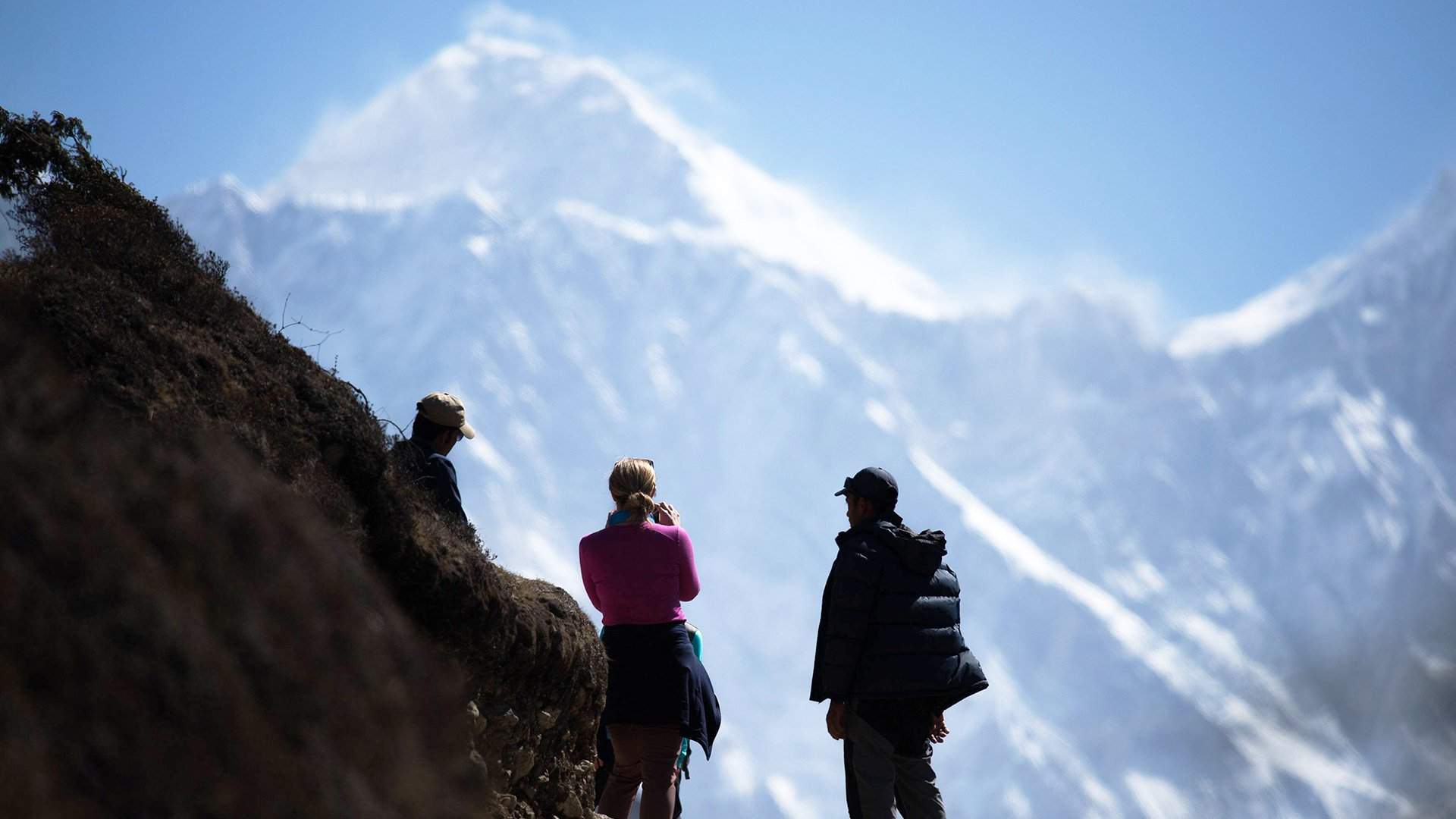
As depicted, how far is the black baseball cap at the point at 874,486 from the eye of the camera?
22.1ft

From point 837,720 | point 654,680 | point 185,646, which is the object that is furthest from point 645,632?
point 185,646

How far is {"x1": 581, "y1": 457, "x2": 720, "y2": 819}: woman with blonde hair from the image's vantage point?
6570mm

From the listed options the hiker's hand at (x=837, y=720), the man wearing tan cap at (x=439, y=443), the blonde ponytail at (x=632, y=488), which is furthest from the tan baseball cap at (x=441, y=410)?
the hiker's hand at (x=837, y=720)

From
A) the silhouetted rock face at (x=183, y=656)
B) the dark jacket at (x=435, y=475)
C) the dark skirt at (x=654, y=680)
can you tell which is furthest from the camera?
the dark skirt at (x=654, y=680)

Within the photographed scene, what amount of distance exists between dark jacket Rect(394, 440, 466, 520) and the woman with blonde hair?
2.78ft

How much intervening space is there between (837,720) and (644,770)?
113 centimetres

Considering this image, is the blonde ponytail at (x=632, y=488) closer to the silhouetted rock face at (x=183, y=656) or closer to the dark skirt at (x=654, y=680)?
the dark skirt at (x=654, y=680)

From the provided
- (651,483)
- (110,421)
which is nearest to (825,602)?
(651,483)

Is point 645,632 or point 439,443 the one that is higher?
point 439,443

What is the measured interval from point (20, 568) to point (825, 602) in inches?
197

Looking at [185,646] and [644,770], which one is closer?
[185,646]

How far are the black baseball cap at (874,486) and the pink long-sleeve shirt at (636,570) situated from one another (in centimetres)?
101

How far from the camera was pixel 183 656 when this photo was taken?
195 centimetres

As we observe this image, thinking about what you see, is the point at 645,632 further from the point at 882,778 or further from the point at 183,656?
the point at 183,656
